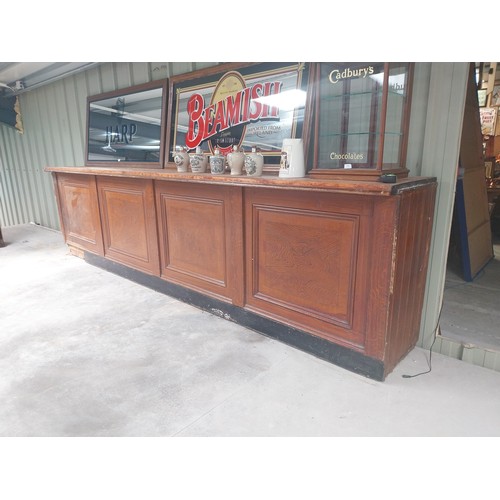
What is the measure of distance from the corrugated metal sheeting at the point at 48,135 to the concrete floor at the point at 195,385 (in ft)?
7.56

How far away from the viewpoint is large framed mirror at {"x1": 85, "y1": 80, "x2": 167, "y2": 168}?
3594 millimetres

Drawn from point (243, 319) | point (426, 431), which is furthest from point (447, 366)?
point (243, 319)

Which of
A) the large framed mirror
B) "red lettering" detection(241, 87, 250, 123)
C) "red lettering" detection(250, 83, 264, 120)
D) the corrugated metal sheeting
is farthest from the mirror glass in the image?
"red lettering" detection(250, 83, 264, 120)

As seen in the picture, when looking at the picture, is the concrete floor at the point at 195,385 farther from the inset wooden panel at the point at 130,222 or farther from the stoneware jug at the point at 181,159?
the stoneware jug at the point at 181,159

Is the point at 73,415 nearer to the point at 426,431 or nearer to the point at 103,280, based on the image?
the point at 426,431

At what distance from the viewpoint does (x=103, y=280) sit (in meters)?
3.78

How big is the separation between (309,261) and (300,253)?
0.07 metres

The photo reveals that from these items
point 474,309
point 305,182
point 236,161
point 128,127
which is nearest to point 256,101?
point 236,161

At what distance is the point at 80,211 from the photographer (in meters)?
4.16

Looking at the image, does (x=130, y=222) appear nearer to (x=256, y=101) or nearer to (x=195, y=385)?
(x=256, y=101)

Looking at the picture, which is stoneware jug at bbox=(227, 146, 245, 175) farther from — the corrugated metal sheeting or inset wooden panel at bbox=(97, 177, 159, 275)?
the corrugated metal sheeting

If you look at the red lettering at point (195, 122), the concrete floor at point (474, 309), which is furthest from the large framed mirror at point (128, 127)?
the concrete floor at point (474, 309)
